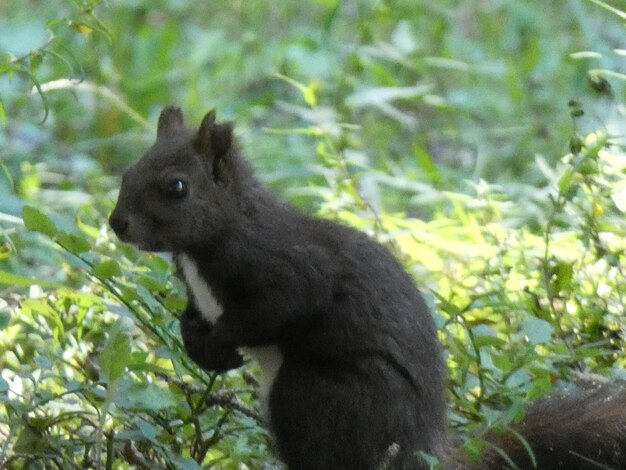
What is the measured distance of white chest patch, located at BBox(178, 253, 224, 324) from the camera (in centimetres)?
310

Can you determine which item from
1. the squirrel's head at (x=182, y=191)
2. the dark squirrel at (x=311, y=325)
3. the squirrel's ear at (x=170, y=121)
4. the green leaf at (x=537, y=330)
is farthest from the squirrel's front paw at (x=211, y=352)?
the green leaf at (x=537, y=330)

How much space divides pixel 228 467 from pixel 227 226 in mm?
539

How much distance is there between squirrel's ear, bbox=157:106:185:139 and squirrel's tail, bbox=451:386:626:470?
101 cm

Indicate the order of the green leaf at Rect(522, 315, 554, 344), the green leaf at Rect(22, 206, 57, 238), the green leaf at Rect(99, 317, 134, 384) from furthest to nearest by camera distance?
the green leaf at Rect(522, 315, 554, 344) → the green leaf at Rect(22, 206, 57, 238) → the green leaf at Rect(99, 317, 134, 384)

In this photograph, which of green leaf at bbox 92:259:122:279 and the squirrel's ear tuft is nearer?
green leaf at bbox 92:259:122:279

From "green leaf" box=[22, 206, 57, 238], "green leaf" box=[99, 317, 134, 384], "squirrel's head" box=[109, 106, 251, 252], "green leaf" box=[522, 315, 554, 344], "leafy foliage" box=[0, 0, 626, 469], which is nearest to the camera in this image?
"green leaf" box=[99, 317, 134, 384]

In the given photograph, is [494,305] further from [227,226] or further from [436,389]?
[227,226]

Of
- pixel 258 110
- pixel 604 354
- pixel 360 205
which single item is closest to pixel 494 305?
pixel 604 354

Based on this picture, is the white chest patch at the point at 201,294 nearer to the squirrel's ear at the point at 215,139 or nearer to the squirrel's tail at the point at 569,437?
the squirrel's ear at the point at 215,139

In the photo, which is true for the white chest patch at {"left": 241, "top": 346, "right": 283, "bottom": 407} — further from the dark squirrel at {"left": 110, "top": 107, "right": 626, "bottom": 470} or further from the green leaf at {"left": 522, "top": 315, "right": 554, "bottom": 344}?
the green leaf at {"left": 522, "top": 315, "right": 554, "bottom": 344}

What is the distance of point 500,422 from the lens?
256 cm

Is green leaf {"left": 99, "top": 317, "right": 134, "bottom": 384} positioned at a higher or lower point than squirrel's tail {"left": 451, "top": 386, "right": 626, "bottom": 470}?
higher

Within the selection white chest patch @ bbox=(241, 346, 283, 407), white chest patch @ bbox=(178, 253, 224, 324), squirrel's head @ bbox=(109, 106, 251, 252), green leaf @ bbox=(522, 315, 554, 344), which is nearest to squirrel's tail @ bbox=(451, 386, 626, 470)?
green leaf @ bbox=(522, 315, 554, 344)

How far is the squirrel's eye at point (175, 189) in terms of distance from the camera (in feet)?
10.1
